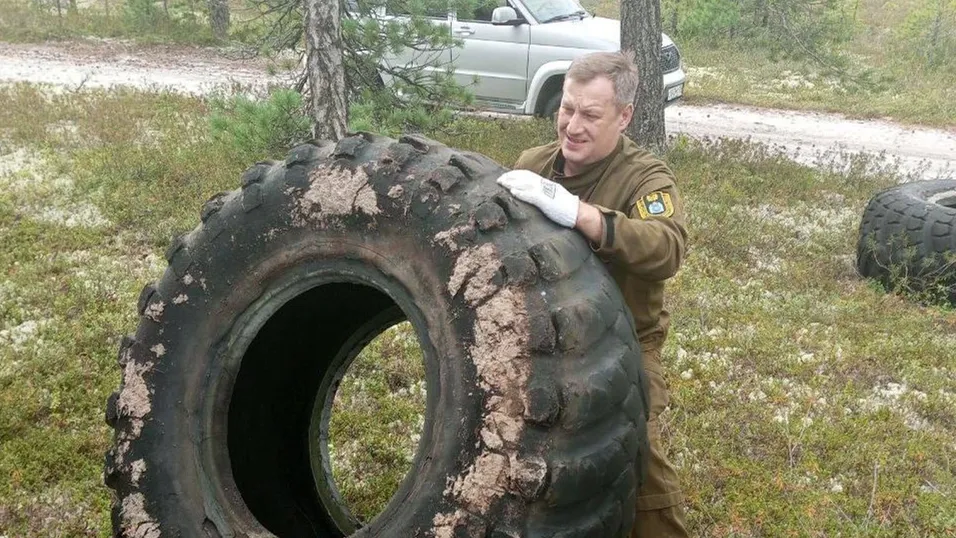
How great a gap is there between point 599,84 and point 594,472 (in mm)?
1571

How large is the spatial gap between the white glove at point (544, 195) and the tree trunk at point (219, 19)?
→ 62.6 feet

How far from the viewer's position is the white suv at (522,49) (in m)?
11.3

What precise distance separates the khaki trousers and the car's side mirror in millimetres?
9078

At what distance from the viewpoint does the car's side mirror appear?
11391 millimetres

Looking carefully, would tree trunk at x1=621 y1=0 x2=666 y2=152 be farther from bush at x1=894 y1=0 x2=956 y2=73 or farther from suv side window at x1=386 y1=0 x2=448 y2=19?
bush at x1=894 y1=0 x2=956 y2=73

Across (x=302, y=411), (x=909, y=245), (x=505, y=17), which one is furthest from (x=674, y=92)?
(x=302, y=411)

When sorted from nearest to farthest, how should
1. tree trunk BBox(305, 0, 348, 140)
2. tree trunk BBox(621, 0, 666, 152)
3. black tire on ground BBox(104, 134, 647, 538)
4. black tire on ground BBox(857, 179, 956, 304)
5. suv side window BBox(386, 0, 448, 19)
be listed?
black tire on ground BBox(104, 134, 647, 538), black tire on ground BBox(857, 179, 956, 304), tree trunk BBox(305, 0, 348, 140), suv side window BBox(386, 0, 448, 19), tree trunk BBox(621, 0, 666, 152)

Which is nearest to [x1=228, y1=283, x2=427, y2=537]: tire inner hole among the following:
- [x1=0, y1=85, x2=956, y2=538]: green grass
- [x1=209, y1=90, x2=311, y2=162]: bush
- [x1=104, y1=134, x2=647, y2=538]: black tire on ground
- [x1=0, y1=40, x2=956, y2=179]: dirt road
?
[x1=104, y1=134, x2=647, y2=538]: black tire on ground

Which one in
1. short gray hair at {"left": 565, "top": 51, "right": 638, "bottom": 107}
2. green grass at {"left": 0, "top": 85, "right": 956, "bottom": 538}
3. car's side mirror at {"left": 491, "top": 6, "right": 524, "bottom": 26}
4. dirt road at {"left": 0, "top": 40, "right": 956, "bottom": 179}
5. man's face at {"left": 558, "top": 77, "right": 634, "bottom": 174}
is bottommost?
green grass at {"left": 0, "top": 85, "right": 956, "bottom": 538}

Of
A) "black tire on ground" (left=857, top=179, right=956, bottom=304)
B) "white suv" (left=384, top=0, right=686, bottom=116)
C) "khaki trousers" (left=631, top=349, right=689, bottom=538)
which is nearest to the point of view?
"khaki trousers" (left=631, top=349, right=689, bottom=538)

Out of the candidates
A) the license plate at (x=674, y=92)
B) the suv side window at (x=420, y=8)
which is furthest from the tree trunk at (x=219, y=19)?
the license plate at (x=674, y=92)

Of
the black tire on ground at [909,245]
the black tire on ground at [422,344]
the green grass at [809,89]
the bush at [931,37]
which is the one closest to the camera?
the black tire on ground at [422,344]

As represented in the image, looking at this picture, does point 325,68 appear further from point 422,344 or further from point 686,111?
point 686,111

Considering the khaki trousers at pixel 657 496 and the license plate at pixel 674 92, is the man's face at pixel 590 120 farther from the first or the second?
the license plate at pixel 674 92
